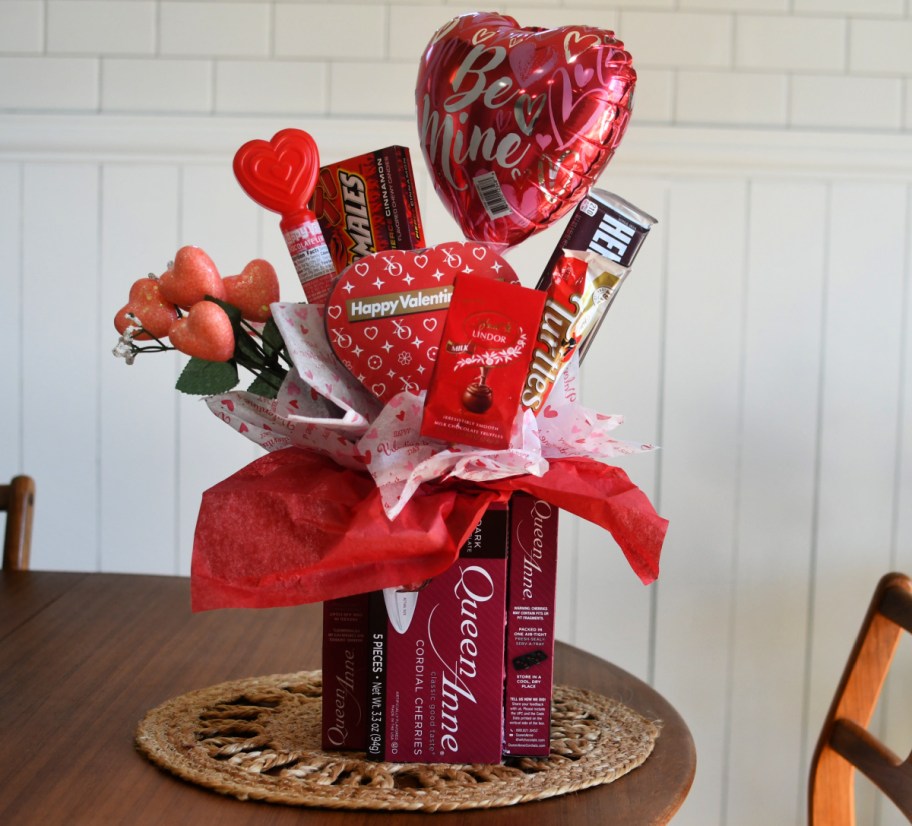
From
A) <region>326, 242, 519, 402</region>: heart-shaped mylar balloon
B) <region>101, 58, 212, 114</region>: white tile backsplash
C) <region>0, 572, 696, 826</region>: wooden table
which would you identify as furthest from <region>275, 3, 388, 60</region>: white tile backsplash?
<region>326, 242, 519, 402</region>: heart-shaped mylar balloon

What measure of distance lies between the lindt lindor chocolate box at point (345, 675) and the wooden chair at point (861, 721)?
544mm

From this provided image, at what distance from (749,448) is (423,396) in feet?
4.35

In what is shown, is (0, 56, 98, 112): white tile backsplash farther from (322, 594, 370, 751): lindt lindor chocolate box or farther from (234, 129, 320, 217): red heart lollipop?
(322, 594, 370, 751): lindt lindor chocolate box

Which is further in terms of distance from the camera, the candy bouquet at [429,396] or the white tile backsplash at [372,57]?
the white tile backsplash at [372,57]

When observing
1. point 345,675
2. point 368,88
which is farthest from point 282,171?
point 368,88

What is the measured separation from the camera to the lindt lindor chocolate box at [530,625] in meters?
0.78

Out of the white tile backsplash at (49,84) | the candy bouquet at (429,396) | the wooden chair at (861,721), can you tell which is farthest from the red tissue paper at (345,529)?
the white tile backsplash at (49,84)

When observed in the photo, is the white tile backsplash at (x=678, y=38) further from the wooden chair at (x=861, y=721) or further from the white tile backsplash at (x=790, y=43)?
the wooden chair at (x=861, y=721)

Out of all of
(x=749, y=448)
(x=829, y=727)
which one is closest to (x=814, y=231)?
(x=749, y=448)

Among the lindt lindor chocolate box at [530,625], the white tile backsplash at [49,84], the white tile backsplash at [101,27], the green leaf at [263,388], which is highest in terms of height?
the white tile backsplash at [101,27]

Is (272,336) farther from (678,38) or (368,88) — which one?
(678,38)

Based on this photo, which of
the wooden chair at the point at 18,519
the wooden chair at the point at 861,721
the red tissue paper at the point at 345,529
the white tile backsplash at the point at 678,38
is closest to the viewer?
the red tissue paper at the point at 345,529

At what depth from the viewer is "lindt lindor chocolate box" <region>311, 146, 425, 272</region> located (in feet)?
2.61

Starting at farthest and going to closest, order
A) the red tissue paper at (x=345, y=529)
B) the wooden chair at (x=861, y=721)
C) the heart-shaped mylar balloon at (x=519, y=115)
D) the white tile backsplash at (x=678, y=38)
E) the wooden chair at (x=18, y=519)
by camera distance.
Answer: the white tile backsplash at (x=678, y=38) < the wooden chair at (x=18, y=519) < the wooden chair at (x=861, y=721) < the heart-shaped mylar balloon at (x=519, y=115) < the red tissue paper at (x=345, y=529)
